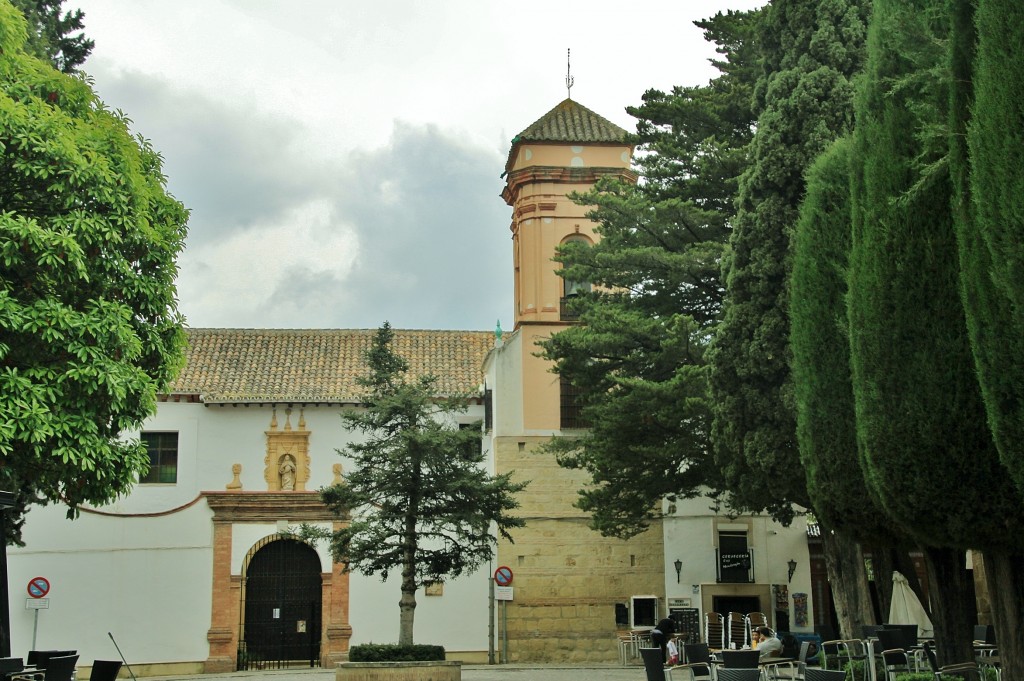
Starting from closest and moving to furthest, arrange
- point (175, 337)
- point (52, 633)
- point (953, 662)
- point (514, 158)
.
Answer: point (953, 662)
point (175, 337)
point (52, 633)
point (514, 158)

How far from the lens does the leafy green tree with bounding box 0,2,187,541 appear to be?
55.0 ft

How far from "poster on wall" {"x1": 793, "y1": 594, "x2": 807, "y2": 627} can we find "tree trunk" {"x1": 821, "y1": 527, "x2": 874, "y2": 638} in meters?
10.9

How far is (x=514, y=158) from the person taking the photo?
111 ft

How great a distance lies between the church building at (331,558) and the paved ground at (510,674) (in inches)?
58.4

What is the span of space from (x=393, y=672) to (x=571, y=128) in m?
17.0

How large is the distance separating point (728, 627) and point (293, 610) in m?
11.4

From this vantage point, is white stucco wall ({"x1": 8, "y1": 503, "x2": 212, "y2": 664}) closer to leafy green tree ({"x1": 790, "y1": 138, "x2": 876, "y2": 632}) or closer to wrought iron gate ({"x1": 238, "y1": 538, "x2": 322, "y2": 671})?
wrought iron gate ({"x1": 238, "y1": 538, "x2": 322, "y2": 671})

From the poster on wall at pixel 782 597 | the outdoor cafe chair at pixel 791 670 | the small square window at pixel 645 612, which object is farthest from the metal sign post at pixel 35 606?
the poster on wall at pixel 782 597

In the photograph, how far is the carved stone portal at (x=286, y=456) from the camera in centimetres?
3225

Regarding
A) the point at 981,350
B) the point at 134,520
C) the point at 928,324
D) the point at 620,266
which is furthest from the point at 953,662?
the point at 134,520

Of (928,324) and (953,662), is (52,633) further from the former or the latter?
(928,324)

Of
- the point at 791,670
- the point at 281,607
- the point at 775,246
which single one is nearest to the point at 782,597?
the point at 791,670

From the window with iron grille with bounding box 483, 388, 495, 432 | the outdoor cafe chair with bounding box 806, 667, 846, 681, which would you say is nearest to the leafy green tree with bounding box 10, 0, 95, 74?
the window with iron grille with bounding box 483, 388, 495, 432

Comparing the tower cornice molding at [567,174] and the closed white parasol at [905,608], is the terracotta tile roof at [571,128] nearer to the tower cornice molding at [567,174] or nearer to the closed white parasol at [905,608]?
the tower cornice molding at [567,174]
